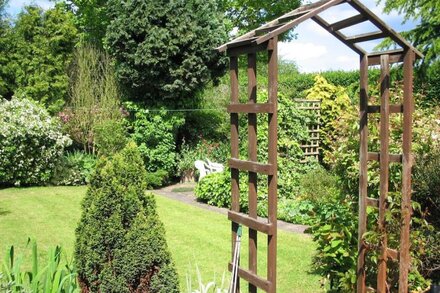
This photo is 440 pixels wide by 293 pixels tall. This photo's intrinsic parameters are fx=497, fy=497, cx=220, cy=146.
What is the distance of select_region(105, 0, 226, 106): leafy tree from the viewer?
40.5 ft

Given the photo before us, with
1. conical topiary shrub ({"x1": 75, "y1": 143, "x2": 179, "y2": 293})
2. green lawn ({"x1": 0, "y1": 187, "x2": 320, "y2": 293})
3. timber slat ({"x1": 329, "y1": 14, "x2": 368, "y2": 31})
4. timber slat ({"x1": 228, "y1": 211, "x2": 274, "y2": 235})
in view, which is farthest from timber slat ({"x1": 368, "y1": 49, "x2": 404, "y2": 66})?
green lawn ({"x1": 0, "y1": 187, "x2": 320, "y2": 293})

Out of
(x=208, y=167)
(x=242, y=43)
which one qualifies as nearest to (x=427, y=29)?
(x=242, y=43)

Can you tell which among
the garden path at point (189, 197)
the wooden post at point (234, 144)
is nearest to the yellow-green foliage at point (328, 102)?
the garden path at point (189, 197)

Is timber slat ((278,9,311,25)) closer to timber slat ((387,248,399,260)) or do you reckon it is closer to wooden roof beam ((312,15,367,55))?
wooden roof beam ((312,15,367,55))

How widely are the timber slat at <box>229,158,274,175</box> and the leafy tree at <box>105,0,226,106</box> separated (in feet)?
29.6

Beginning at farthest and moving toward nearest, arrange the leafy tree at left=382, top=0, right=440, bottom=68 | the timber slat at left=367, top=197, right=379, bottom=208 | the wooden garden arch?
1. the leafy tree at left=382, top=0, right=440, bottom=68
2. the timber slat at left=367, top=197, right=379, bottom=208
3. the wooden garden arch

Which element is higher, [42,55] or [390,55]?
[42,55]

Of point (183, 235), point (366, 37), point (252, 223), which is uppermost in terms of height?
point (366, 37)

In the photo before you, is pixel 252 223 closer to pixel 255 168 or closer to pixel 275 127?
pixel 255 168

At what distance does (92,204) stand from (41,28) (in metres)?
13.2

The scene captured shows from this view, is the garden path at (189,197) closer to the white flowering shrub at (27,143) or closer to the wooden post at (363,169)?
the white flowering shrub at (27,143)

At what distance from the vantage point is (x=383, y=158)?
4.04 metres

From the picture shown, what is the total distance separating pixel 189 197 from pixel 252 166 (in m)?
8.01

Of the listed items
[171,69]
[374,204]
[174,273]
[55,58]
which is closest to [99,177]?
[174,273]
